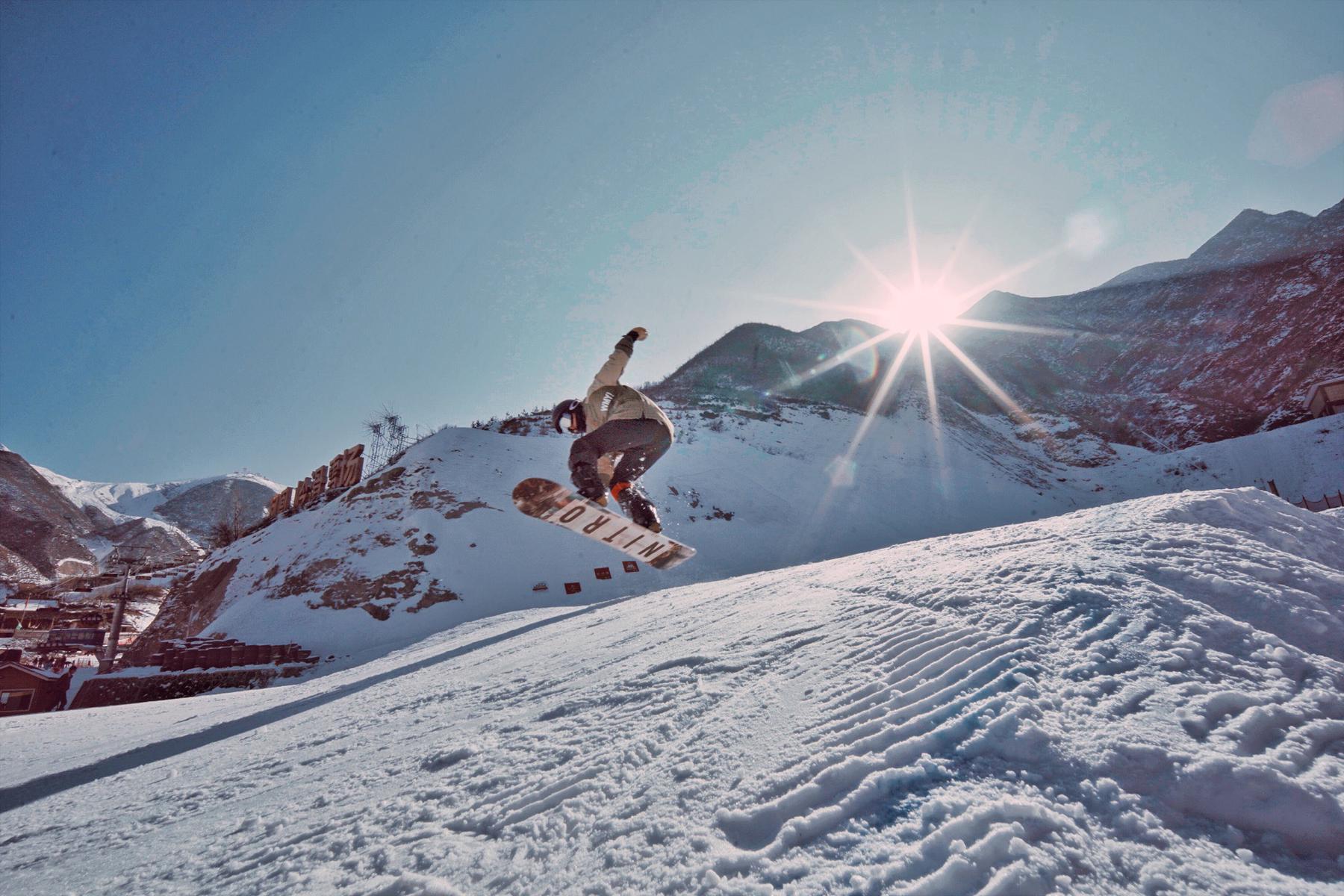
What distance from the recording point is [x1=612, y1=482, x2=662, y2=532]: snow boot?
19.4 ft

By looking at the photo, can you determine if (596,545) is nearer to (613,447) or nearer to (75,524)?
(613,447)

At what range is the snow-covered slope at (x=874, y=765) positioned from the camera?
132 cm

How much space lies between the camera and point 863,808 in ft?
5.06

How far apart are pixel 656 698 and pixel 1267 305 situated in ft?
193

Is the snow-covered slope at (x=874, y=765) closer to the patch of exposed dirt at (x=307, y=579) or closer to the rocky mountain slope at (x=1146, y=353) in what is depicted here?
the patch of exposed dirt at (x=307, y=579)

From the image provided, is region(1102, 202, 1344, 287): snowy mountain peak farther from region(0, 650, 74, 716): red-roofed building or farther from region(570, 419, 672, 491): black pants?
region(0, 650, 74, 716): red-roofed building

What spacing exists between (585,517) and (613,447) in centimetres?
109

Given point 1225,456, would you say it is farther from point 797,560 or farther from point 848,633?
point 848,633

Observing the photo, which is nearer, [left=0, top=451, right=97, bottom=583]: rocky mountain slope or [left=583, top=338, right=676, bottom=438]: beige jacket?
[left=583, top=338, right=676, bottom=438]: beige jacket

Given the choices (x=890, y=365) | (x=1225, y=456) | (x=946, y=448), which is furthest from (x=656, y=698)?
(x=890, y=365)

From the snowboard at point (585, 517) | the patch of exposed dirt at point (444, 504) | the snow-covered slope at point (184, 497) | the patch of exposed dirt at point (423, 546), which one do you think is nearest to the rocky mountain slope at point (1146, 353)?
the patch of exposed dirt at point (444, 504)

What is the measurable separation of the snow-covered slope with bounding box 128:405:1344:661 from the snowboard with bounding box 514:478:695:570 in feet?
21.4

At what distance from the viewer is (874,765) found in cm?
173

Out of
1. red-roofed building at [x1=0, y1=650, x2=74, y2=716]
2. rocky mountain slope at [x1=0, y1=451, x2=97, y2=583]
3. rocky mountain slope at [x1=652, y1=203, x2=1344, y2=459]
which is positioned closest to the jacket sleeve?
red-roofed building at [x1=0, y1=650, x2=74, y2=716]
